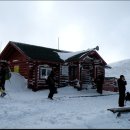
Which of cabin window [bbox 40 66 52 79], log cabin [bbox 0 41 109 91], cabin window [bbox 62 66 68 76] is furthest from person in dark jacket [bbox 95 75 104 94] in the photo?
cabin window [bbox 40 66 52 79]

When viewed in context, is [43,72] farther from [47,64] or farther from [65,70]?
[65,70]

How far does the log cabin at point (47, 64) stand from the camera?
24347 millimetres

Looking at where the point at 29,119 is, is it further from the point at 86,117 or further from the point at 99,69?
the point at 99,69

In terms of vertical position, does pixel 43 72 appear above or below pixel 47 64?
below

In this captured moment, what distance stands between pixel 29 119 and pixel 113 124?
3449 mm

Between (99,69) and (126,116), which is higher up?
(99,69)

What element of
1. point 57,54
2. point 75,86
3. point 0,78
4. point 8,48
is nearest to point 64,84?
point 75,86

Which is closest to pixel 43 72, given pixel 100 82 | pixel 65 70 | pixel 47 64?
pixel 47 64

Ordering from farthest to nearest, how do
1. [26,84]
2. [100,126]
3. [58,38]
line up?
[58,38] < [26,84] < [100,126]

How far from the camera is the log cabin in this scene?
79.9 ft

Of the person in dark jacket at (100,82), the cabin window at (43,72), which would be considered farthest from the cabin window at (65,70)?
the person in dark jacket at (100,82)

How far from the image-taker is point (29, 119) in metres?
11.6

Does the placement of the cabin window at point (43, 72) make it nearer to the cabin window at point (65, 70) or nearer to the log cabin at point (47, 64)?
the log cabin at point (47, 64)

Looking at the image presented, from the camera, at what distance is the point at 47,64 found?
25391 millimetres
